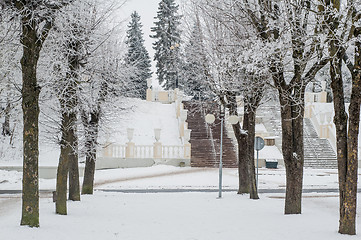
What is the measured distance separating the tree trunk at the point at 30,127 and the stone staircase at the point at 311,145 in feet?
60.7

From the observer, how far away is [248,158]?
1345 centimetres

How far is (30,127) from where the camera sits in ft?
24.0

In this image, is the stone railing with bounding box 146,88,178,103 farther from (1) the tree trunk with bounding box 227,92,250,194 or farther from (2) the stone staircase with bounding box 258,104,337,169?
(1) the tree trunk with bounding box 227,92,250,194

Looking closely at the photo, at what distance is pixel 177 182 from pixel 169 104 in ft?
64.7

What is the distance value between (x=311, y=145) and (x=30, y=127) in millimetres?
Result: 26056

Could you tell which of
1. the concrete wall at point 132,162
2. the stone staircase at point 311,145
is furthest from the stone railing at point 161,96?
the concrete wall at point 132,162

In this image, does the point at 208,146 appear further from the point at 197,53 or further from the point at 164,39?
the point at 164,39

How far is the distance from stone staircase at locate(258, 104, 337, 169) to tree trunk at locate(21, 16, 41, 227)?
1852cm

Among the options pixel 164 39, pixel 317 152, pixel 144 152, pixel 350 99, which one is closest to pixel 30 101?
pixel 350 99

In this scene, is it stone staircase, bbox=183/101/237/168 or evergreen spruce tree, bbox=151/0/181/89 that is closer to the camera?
stone staircase, bbox=183/101/237/168

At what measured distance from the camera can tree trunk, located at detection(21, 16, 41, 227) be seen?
287 inches

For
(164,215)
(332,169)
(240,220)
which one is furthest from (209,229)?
(332,169)

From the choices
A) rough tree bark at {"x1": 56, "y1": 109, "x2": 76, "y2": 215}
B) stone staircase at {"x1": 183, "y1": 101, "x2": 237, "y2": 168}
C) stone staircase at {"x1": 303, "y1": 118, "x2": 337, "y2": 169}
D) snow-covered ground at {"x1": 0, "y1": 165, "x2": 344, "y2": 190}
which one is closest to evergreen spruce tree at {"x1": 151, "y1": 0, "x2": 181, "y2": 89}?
stone staircase at {"x1": 183, "y1": 101, "x2": 237, "y2": 168}

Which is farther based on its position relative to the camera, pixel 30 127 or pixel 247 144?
pixel 247 144
